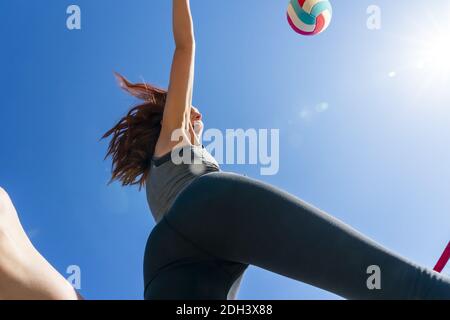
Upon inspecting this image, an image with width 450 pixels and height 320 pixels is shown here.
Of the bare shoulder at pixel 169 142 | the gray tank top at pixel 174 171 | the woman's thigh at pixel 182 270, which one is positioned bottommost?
the woman's thigh at pixel 182 270

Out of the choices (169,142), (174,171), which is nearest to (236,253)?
(174,171)

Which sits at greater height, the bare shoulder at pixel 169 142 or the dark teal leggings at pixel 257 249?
the bare shoulder at pixel 169 142

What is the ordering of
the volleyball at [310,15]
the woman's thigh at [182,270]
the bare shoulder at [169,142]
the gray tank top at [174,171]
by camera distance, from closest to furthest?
the woman's thigh at [182,270]
the gray tank top at [174,171]
the bare shoulder at [169,142]
the volleyball at [310,15]

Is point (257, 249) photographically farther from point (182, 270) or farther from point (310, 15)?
point (310, 15)

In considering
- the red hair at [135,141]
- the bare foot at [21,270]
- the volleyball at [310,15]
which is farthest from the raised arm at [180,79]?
the volleyball at [310,15]

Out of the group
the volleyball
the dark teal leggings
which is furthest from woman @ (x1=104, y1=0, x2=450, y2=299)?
the volleyball

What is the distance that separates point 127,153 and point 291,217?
1.38m

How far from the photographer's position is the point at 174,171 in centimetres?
233

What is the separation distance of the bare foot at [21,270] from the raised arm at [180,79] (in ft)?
2.84

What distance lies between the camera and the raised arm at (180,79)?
2.50 m

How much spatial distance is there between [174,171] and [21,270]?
864 mm

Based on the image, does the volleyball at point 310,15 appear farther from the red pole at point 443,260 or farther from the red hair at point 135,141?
the red pole at point 443,260
